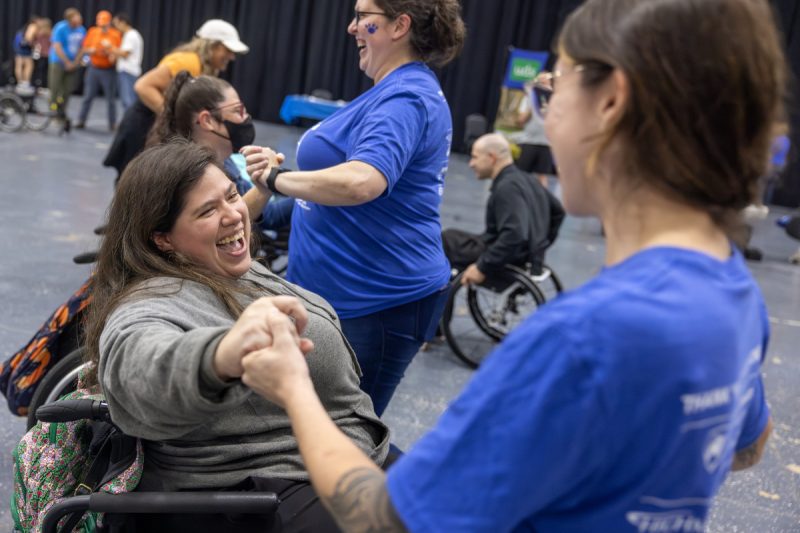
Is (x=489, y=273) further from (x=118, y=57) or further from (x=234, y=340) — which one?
(x=118, y=57)

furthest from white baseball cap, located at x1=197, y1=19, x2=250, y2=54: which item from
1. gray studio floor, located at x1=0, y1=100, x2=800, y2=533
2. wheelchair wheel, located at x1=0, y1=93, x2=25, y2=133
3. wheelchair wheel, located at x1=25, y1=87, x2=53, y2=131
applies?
→ wheelchair wheel, located at x1=0, y1=93, x2=25, y2=133

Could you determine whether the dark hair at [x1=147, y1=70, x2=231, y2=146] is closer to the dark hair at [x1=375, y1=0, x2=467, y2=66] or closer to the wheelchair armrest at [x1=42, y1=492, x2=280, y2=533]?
the dark hair at [x1=375, y1=0, x2=467, y2=66]

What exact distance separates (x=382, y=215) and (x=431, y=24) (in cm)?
47

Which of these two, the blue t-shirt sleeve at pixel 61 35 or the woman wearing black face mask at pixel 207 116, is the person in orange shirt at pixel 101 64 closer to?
the blue t-shirt sleeve at pixel 61 35

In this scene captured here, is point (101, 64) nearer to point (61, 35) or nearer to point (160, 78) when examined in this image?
point (61, 35)

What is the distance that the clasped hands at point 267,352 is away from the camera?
2.90ft

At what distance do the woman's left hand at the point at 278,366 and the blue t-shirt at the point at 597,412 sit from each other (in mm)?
175

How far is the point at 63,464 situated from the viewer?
4.92ft

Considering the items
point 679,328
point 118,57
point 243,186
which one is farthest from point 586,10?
point 118,57

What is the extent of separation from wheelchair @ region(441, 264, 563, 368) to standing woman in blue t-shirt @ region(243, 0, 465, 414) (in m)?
1.58

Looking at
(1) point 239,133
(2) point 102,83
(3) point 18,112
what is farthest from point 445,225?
(2) point 102,83

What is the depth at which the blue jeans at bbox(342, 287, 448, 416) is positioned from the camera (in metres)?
2.00

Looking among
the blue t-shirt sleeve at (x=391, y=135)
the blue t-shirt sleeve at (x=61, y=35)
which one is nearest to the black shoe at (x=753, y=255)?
the blue t-shirt sleeve at (x=391, y=135)

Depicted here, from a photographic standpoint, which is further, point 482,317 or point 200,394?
point 482,317
